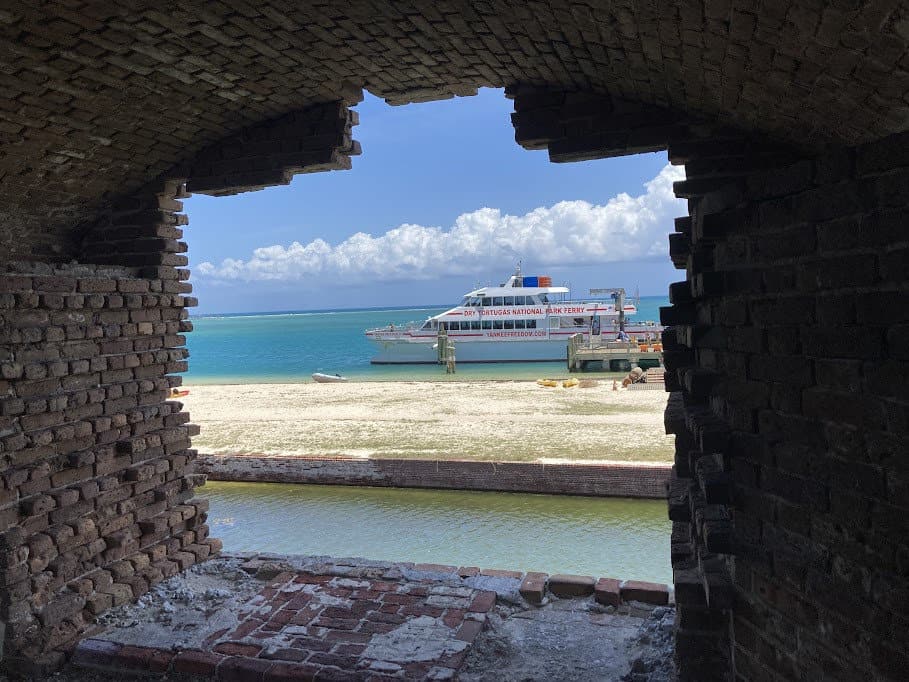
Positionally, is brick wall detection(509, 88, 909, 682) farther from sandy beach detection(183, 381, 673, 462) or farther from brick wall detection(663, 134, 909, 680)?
sandy beach detection(183, 381, 673, 462)

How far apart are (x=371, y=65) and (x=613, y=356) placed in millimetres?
28860

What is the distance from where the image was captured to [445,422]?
17.1m

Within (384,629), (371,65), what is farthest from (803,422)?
(371,65)

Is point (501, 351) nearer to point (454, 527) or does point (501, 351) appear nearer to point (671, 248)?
point (454, 527)

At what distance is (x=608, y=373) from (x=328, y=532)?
23796 millimetres

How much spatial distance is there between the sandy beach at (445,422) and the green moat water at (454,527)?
48.7 inches

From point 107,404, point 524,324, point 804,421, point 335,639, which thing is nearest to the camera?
point 804,421

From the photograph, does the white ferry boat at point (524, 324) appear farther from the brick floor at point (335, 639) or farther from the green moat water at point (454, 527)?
the brick floor at point (335, 639)

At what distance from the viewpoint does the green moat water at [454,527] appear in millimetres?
8883

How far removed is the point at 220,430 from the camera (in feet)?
56.1

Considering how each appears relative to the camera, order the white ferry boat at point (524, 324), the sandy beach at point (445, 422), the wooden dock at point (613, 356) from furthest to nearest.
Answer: the white ferry boat at point (524, 324)
the wooden dock at point (613, 356)
the sandy beach at point (445, 422)

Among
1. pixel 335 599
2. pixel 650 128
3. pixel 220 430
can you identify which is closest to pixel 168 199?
pixel 335 599

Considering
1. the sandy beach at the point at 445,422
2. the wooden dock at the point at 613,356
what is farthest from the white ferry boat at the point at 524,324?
the sandy beach at the point at 445,422

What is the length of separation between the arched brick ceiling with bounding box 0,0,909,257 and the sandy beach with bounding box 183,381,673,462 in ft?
28.2
